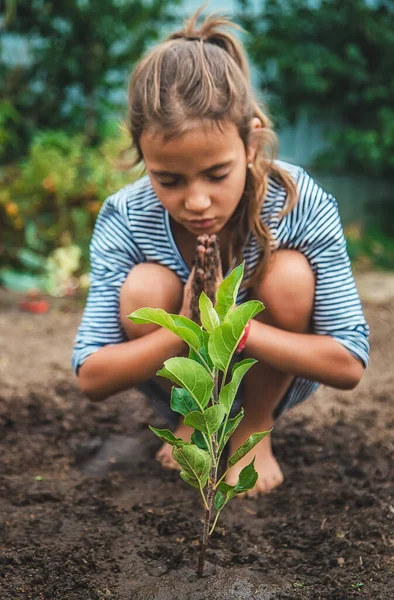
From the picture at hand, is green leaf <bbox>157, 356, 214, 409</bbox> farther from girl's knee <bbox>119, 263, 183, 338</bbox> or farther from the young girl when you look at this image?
girl's knee <bbox>119, 263, 183, 338</bbox>

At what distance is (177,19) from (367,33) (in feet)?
4.99

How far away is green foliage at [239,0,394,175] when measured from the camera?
6.50 metres

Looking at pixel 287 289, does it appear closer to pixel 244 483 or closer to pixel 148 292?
pixel 148 292

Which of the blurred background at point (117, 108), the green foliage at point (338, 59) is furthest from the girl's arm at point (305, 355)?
the green foliage at point (338, 59)

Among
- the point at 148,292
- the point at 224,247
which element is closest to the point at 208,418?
the point at 148,292

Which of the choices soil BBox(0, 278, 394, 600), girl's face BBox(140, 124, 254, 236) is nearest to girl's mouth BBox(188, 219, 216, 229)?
girl's face BBox(140, 124, 254, 236)

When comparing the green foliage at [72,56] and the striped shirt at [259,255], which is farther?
the green foliage at [72,56]

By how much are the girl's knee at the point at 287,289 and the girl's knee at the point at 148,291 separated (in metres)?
0.23

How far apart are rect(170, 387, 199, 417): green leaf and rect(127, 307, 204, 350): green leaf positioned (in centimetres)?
10

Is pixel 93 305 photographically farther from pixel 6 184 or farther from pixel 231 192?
pixel 6 184

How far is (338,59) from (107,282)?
4771 millimetres

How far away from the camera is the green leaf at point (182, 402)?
5.27 feet

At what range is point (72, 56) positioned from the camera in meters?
5.96

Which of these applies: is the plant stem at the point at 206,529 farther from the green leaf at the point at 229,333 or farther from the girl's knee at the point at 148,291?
the girl's knee at the point at 148,291
